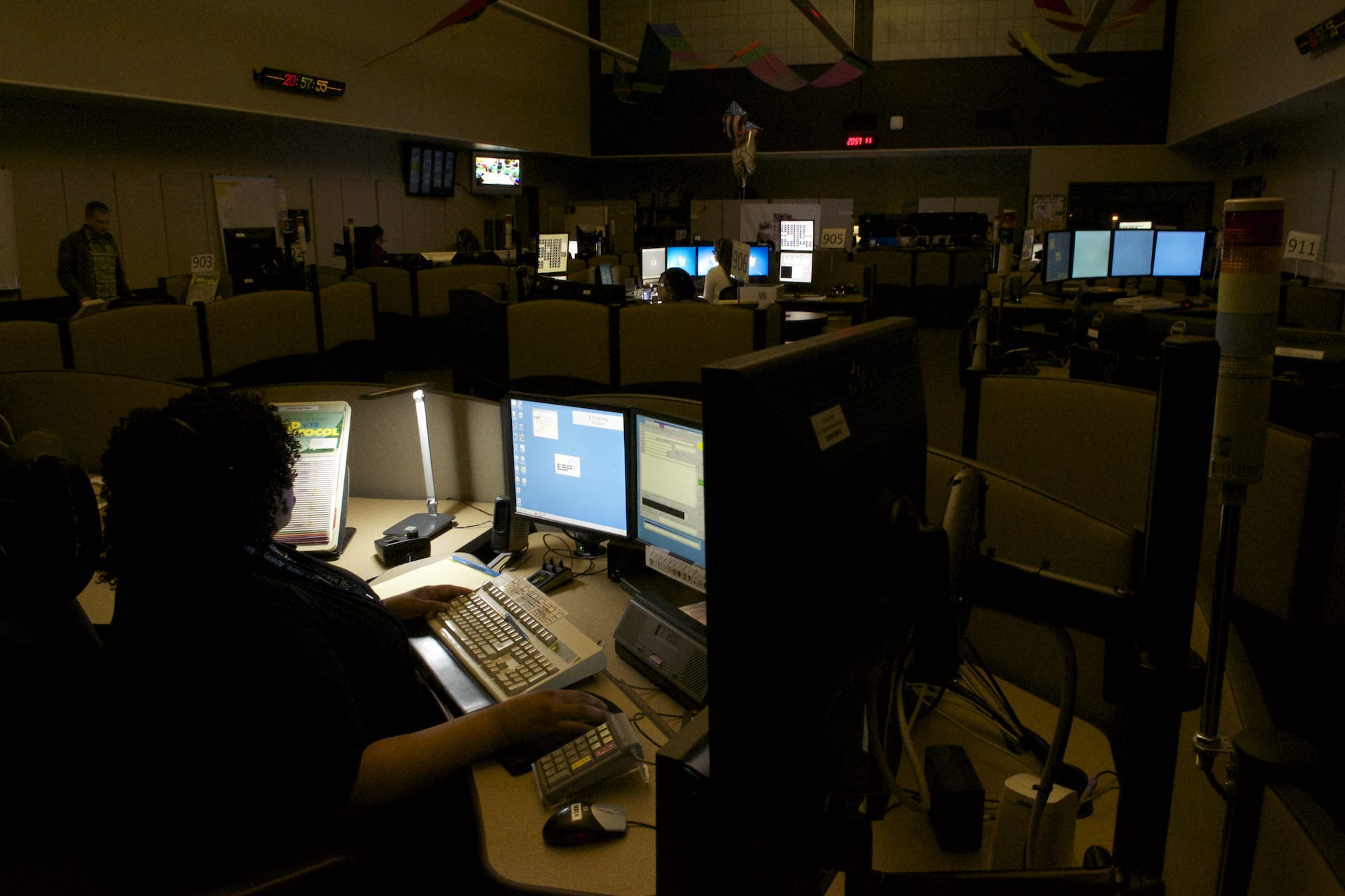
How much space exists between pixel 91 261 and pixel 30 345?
399 cm

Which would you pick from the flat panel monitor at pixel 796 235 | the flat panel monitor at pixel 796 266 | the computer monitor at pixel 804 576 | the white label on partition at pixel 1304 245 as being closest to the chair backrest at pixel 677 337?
the white label on partition at pixel 1304 245

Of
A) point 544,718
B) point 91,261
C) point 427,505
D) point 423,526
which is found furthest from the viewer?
point 91,261

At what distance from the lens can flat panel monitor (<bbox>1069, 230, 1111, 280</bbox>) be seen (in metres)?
6.18

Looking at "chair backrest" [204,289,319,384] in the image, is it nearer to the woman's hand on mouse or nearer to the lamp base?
the lamp base

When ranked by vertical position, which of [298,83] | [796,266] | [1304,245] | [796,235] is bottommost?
[796,266]

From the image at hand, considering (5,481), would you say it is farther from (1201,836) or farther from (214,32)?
(214,32)

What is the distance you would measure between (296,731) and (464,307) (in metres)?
4.16

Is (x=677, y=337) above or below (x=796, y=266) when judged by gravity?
below

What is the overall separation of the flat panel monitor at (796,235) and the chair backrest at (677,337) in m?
4.79

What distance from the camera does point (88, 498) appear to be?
1.19 meters

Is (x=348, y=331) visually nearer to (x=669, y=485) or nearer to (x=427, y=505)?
(x=427, y=505)

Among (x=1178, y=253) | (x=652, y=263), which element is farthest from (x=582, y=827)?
(x=652, y=263)

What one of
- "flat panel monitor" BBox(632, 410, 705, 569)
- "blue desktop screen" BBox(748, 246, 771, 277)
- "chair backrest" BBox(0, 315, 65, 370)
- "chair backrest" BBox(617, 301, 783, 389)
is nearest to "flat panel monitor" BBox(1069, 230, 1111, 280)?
"blue desktop screen" BBox(748, 246, 771, 277)

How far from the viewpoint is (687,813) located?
2.32 ft
